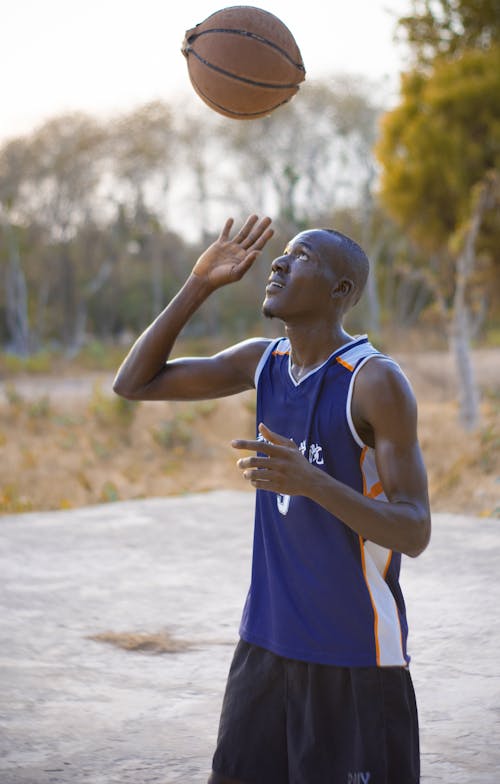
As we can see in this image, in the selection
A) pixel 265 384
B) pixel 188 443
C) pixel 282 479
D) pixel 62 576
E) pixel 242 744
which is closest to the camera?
pixel 282 479

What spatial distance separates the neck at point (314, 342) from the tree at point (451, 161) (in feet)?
28.2

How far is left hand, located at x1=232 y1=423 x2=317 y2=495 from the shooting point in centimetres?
227

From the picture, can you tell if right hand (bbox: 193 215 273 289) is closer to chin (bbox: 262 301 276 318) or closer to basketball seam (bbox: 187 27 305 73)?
chin (bbox: 262 301 276 318)

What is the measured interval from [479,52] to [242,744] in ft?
32.3

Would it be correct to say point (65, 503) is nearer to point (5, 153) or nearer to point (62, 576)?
point (62, 576)

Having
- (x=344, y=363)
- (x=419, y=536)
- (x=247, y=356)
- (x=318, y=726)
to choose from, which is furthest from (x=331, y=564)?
(x=247, y=356)

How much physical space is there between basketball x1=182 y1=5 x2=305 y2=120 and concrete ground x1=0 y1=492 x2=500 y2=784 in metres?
2.17

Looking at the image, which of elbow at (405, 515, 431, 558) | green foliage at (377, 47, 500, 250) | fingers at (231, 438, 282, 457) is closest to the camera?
fingers at (231, 438, 282, 457)

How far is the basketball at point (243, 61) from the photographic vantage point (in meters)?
3.72

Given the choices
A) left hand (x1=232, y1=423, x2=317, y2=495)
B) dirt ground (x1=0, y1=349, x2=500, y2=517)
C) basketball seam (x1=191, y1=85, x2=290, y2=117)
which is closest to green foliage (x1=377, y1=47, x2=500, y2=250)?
dirt ground (x1=0, y1=349, x2=500, y2=517)

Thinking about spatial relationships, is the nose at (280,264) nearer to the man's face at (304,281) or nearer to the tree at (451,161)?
the man's face at (304,281)

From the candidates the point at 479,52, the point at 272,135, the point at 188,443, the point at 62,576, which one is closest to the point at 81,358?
the point at 272,135

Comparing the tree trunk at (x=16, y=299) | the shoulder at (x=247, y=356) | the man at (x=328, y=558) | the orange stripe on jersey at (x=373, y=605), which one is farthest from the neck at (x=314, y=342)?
Result: the tree trunk at (x=16, y=299)

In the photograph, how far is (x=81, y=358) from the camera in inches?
976
